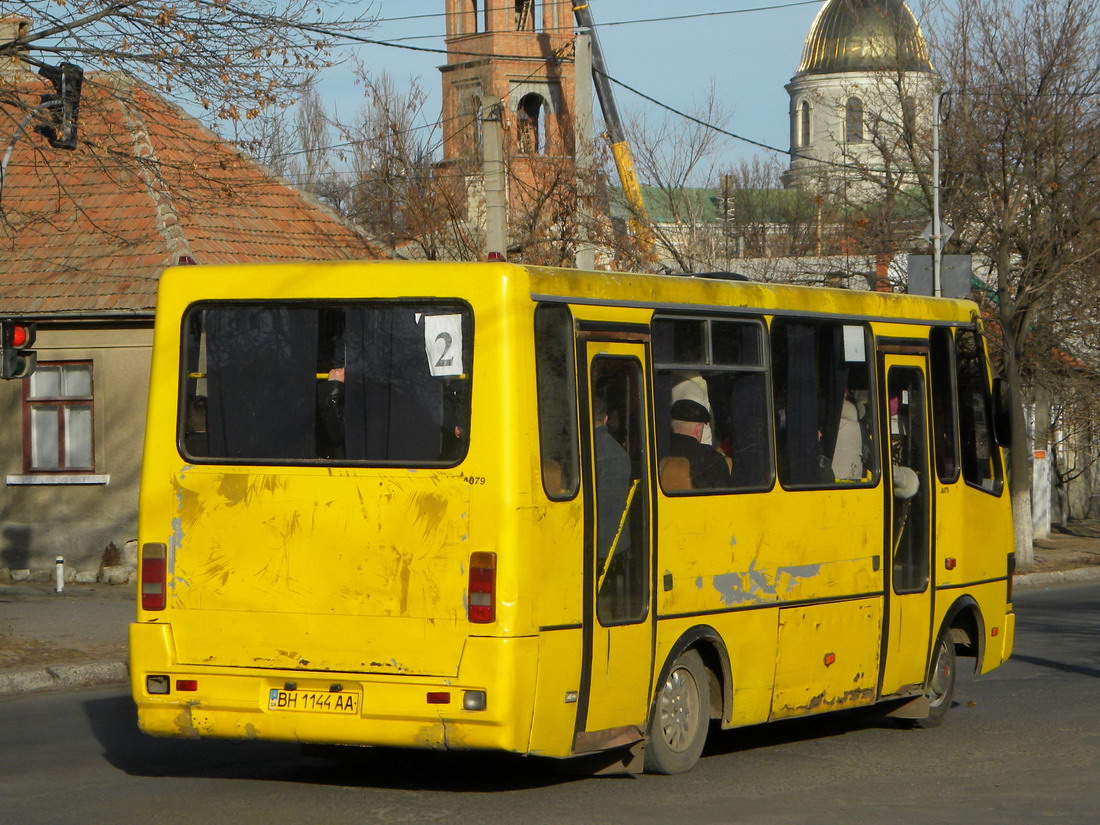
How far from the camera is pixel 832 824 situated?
7578 mm

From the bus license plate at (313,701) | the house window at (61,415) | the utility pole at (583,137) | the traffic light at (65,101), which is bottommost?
the bus license plate at (313,701)

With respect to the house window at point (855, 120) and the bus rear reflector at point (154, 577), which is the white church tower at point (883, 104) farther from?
the bus rear reflector at point (154, 577)

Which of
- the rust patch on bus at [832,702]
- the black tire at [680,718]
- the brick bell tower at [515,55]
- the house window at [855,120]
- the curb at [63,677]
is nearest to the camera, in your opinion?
the black tire at [680,718]

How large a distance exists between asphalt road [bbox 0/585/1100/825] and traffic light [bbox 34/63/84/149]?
201 inches

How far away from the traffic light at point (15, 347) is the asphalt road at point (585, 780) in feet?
17.8

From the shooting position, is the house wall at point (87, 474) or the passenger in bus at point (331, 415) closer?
the passenger in bus at point (331, 415)

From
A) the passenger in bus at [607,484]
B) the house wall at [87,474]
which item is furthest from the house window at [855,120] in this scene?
the passenger in bus at [607,484]

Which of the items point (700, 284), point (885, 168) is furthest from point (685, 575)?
point (885, 168)

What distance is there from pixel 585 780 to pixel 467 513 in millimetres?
1800

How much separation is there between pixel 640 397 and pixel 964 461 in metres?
3.50

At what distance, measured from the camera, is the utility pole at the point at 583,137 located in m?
27.1

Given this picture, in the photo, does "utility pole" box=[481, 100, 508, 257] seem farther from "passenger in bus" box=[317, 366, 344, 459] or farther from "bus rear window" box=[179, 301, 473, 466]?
"passenger in bus" box=[317, 366, 344, 459]

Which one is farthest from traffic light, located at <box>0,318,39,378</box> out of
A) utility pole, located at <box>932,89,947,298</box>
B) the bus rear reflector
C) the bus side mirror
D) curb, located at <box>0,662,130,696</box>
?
utility pole, located at <box>932,89,947,298</box>

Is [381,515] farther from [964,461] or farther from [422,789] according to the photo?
[964,461]
